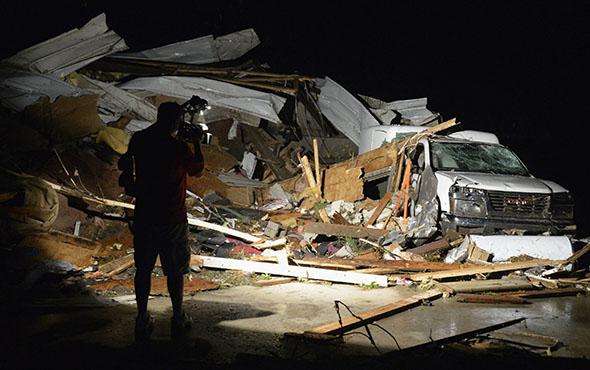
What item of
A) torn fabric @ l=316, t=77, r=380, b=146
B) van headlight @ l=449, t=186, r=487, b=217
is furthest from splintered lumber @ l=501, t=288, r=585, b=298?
torn fabric @ l=316, t=77, r=380, b=146

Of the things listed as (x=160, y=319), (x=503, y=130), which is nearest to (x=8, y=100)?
(x=160, y=319)

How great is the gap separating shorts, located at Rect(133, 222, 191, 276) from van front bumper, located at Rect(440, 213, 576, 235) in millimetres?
4887

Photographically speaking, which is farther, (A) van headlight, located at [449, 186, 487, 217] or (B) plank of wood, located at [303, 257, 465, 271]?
(A) van headlight, located at [449, 186, 487, 217]

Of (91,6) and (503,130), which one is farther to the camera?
(503,130)

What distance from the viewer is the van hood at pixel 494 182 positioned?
696cm

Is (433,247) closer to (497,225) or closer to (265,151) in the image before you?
(497,225)

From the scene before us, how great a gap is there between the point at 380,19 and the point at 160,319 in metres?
19.9

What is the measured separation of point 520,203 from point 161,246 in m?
5.94

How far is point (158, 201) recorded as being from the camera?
11.2 feet

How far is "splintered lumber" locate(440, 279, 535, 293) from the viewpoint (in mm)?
5488

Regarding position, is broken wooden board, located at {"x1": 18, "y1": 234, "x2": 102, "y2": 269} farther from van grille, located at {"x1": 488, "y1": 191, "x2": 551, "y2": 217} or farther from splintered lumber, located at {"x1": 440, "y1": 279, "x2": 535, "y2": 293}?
van grille, located at {"x1": 488, "y1": 191, "x2": 551, "y2": 217}

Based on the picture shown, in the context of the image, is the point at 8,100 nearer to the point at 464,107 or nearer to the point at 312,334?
the point at 312,334

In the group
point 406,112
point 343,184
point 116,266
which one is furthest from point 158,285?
point 406,112

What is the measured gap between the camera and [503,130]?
17734 mm
